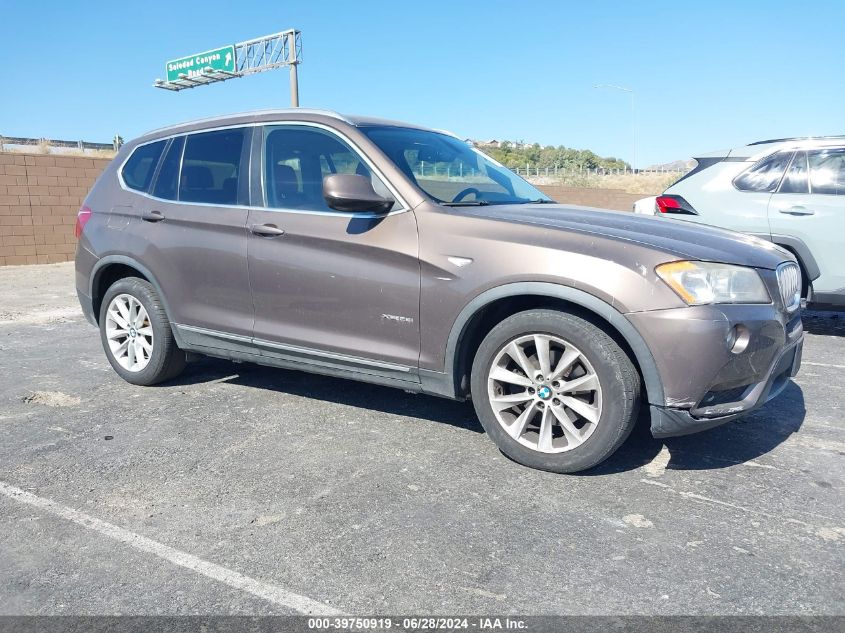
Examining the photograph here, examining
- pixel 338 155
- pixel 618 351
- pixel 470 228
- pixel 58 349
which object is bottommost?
pixel 58 349

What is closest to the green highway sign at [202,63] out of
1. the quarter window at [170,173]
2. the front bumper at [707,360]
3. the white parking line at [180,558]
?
the quarter window at [170,173]

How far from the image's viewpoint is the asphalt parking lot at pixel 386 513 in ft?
7.85

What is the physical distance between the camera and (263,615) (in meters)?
2.28

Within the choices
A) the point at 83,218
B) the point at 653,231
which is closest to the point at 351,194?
the point at 653,231

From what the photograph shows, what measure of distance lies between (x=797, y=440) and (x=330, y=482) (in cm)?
261

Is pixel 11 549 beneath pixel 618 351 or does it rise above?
beneath

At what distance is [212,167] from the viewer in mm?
4531

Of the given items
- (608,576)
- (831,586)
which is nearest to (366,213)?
(608,576)

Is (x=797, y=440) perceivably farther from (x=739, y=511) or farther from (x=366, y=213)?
(x=366, y=213)

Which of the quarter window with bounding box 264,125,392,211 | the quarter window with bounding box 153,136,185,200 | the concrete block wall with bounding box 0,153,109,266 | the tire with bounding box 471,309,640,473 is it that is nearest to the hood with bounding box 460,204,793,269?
the tire with bounding box 471,309,640,473

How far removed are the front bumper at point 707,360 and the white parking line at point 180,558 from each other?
1.75 meters

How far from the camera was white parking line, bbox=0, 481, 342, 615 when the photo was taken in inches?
92.0

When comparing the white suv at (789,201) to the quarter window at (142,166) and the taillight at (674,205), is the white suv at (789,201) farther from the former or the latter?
the quarter window at (142,166)

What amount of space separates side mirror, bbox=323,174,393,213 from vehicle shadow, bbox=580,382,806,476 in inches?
69.2
